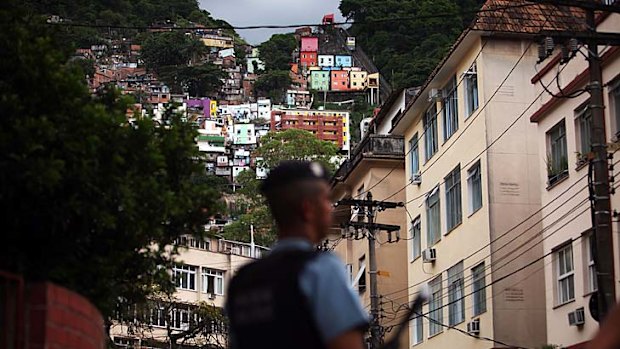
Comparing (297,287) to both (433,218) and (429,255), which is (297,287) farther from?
(433,218)

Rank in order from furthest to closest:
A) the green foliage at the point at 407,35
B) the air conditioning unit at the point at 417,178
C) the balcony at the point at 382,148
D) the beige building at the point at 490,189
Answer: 1. the green foliage at the point at 407,35
2. the balcony at the point at 382,148
3. the air conditioning unit at the point at 417,178
4. the beige building at the point at 490,189

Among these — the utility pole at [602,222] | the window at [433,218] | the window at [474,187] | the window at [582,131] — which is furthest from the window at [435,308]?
the utility pole at [602,222]

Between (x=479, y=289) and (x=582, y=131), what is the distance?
7496 mm

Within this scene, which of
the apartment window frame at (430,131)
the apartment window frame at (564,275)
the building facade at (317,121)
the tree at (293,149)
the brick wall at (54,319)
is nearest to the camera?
the brick wall at (54,319)

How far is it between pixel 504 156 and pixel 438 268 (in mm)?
4948

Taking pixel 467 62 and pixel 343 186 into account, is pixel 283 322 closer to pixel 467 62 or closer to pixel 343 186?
pixel 467 62

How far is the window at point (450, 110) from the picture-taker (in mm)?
33219

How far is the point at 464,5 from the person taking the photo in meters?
127

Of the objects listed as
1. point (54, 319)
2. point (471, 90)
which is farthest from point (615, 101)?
point (54, 319)

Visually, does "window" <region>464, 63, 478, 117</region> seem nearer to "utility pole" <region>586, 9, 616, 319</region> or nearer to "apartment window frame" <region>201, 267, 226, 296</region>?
"utility pole" <region>586, 9, 616, 319</region>

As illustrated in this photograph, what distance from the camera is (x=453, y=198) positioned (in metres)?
33.2

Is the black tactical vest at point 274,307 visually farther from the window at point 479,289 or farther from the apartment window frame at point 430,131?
the apartment window frame at point 430,131

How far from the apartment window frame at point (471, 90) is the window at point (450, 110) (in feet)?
2.76

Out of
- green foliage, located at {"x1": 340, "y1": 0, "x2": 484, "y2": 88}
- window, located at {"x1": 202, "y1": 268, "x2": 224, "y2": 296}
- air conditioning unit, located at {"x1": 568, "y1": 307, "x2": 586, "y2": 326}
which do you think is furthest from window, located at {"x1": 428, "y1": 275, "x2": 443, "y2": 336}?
green foliage, located at {"x1": 340, "y1": 0, "x2": 484, "y2": 88}
